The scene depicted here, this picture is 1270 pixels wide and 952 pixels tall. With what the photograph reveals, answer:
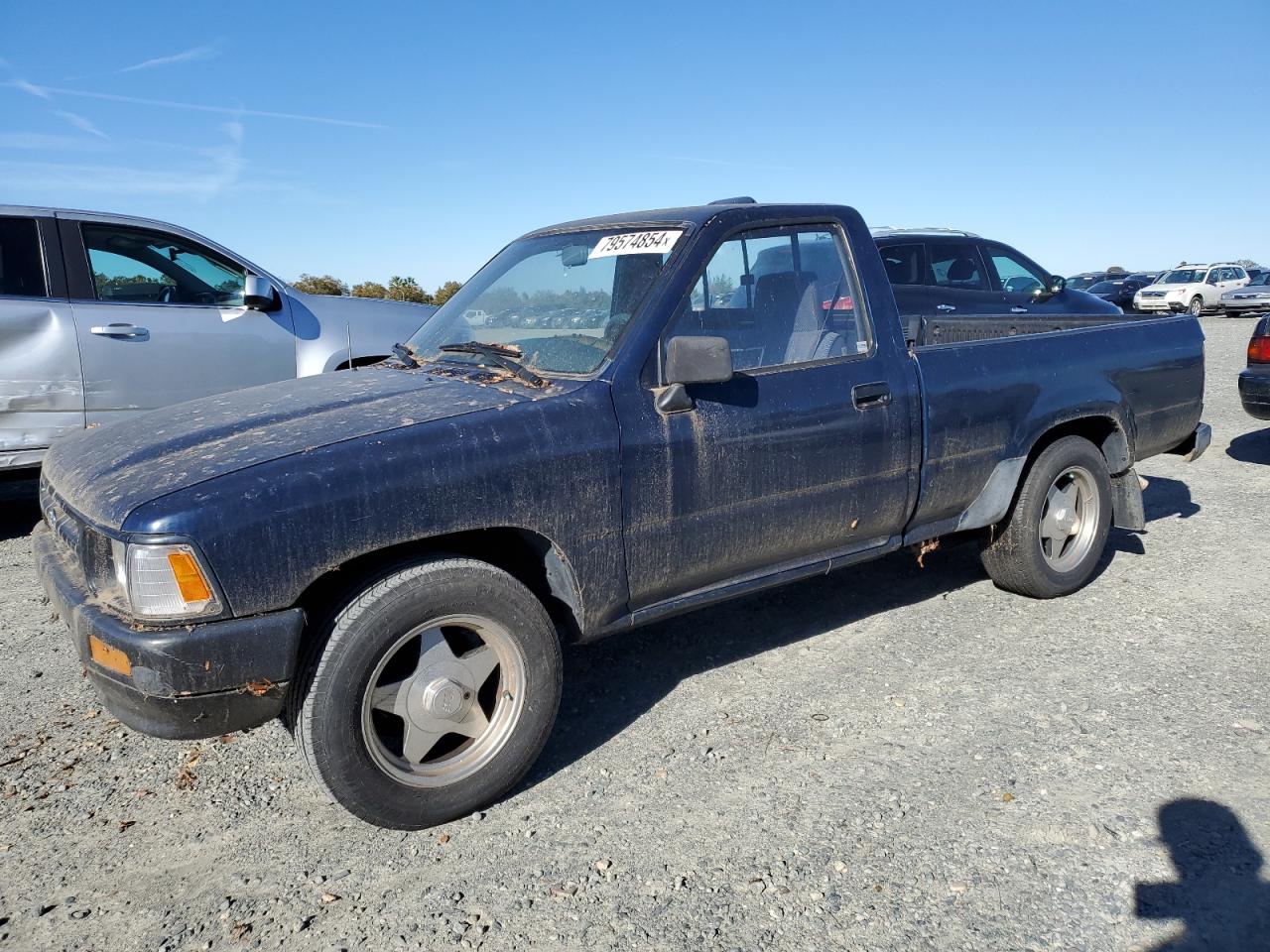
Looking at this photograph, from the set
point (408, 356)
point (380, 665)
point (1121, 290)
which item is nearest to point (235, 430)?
point (380, 665)

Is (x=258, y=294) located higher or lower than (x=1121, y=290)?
higher

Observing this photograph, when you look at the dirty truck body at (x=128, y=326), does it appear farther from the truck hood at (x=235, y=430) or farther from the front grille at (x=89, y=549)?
the front grille at (x=89, y=549)

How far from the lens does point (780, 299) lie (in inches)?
147

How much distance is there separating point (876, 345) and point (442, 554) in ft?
6.36

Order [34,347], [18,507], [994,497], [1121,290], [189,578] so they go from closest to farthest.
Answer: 1. [189,578]
2. [994,497]
3. [34,347]
4. [18,507]
5. [1121,290]

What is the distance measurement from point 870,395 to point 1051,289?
7791 mm

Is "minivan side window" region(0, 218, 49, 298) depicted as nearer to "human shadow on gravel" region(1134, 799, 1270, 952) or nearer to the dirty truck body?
the dirty truck body

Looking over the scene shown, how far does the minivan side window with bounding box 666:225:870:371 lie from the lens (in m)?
3.49

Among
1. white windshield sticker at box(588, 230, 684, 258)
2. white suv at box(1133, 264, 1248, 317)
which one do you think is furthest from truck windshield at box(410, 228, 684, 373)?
white suv at box(1133, 264, 1248, 317)

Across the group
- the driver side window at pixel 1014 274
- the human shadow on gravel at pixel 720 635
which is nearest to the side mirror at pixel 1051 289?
the driver side window at pixel 1014 274

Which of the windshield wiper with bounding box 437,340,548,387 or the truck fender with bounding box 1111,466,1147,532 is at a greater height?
the windshield wiper with bounding box 437,340,548,387

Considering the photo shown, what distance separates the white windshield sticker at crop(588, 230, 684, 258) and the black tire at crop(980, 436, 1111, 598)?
2.13 m

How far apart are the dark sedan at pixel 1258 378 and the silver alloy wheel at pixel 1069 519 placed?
402 centimetres

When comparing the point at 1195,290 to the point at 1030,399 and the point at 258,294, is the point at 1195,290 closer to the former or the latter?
the point at 1030,399
